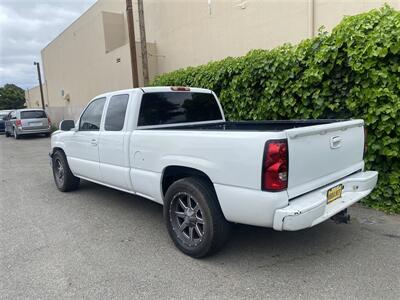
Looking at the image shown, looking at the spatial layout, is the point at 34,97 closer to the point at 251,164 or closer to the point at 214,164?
the point at 214,164

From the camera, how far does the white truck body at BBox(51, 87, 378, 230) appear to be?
108 inches

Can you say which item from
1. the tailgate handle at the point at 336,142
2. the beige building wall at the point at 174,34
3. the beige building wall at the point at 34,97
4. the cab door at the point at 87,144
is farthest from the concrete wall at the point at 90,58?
the tailgate handle at the point at 336,142

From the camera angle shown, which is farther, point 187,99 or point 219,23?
point 219,23

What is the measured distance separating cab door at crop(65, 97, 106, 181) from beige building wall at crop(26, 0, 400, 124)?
610cm

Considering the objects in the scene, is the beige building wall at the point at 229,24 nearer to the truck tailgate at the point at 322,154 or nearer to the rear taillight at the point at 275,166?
the truck tailgate at the point at 322,154

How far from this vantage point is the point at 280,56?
561 centimetres

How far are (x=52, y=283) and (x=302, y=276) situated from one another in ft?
7.89

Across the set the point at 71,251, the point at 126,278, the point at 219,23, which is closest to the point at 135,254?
the point at 126,278

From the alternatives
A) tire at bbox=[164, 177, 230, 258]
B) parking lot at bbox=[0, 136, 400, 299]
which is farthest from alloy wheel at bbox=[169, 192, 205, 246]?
parking lot at bbox=[0, 136, 400, 299]

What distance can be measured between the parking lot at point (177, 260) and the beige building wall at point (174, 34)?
5575mm

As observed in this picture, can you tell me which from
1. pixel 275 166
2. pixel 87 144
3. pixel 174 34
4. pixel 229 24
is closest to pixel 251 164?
pixel 275 166

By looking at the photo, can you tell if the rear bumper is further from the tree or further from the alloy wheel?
the tree

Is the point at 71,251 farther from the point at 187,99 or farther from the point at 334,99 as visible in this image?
the point at 334,99

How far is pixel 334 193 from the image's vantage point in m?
3.23
